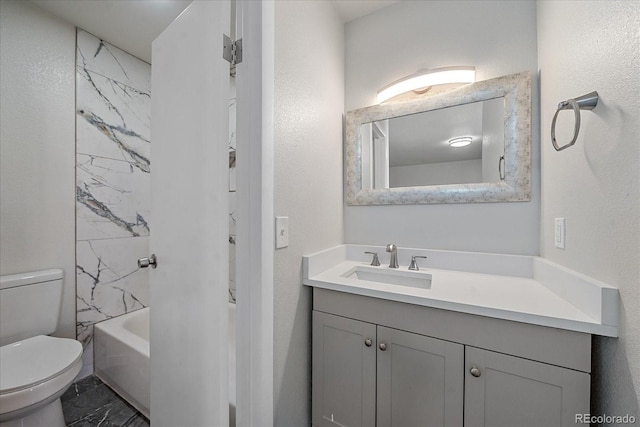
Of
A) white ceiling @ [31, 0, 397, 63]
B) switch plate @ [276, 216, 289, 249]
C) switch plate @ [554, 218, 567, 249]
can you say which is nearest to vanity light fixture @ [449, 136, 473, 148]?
switch plate @ [554, 218, 567, 249]

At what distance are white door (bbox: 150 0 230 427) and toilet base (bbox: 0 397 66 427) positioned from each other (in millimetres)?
632

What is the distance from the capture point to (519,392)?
80cm

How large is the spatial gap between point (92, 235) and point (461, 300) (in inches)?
94.0

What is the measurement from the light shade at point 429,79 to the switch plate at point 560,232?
2.77 feet

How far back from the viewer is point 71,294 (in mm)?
1721

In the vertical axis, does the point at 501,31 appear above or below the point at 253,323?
above

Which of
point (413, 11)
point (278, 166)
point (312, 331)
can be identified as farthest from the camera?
point (413, 11)

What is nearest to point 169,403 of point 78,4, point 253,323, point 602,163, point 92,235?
point 253,323

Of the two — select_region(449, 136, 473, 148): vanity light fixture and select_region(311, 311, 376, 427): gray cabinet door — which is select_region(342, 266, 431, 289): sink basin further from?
select_region(449, 136, 473, 148): vanity light fixture

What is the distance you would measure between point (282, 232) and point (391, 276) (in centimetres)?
69

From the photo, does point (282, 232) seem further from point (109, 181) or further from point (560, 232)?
point (109, 181)

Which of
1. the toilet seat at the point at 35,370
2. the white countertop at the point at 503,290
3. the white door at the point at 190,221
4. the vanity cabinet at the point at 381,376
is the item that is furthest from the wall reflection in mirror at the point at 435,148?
the toilet seat at the point at 35,370

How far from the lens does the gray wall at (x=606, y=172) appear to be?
639 mm

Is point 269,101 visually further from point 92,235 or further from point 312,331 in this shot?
point 92,235
